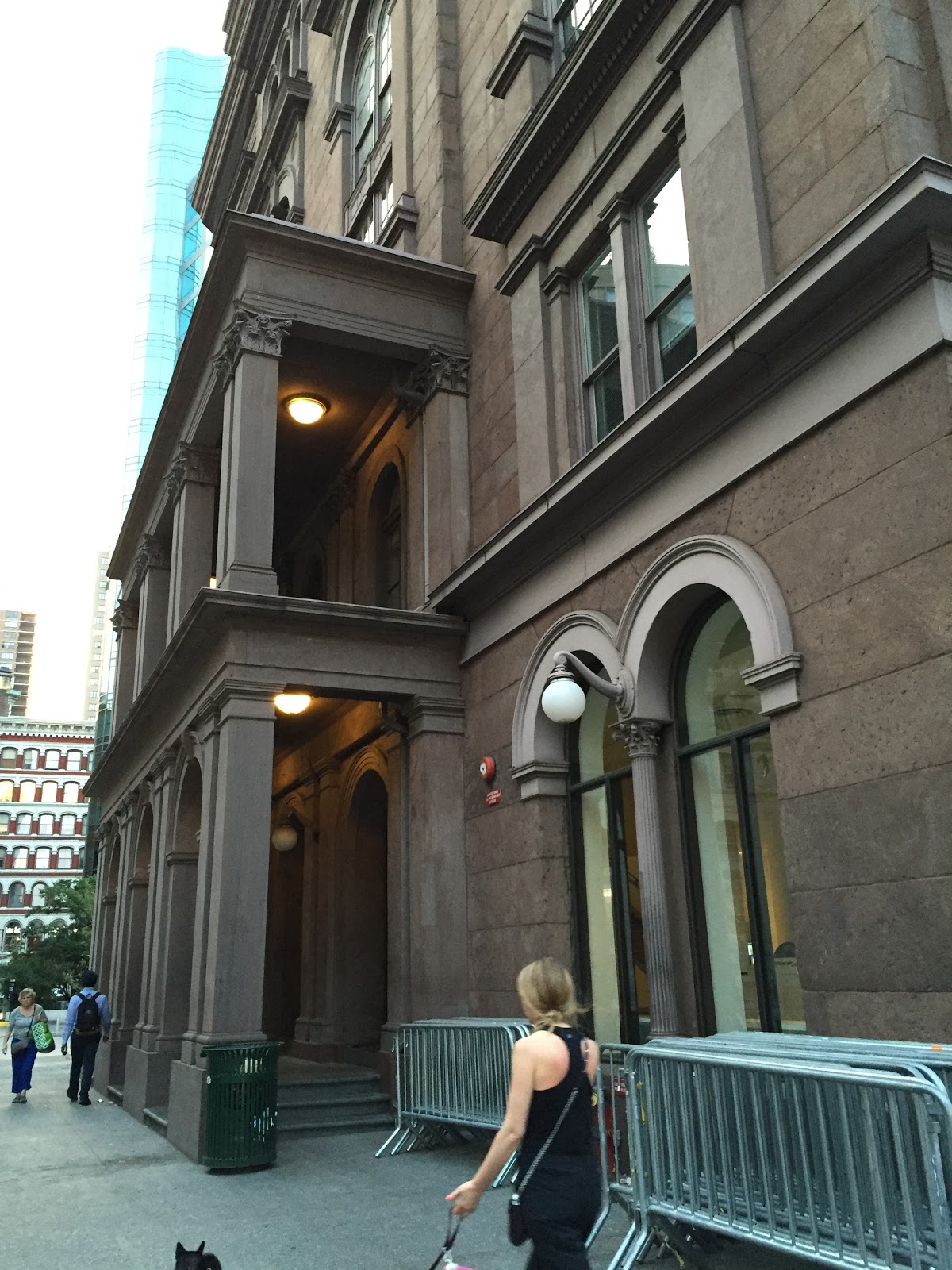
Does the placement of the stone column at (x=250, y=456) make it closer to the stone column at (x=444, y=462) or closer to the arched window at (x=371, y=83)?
the stone column at (x=444, y=462)

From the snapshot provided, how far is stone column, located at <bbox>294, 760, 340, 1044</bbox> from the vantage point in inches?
672

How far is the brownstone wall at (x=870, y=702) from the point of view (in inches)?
258

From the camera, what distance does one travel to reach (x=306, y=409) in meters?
16.2

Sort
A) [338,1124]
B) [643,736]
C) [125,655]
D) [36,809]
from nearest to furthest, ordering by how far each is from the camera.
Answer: [643,736]
[338,1124]
[125,655]
[36,809]

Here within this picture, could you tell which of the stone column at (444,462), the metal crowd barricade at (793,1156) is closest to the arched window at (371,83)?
the stone column at (444,462)

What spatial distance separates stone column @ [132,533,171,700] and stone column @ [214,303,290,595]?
25.4 ft

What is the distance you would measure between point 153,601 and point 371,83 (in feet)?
35.2

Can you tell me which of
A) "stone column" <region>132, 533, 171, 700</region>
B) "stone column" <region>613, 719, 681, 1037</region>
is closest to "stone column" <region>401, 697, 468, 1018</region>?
"stone column" <region>613, 719, 681, 1037</region>

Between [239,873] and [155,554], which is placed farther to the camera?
[155,554]

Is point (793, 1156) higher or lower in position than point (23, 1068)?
higher

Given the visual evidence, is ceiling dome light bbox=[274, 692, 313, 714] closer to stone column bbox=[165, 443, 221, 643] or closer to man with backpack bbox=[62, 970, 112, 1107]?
stone column bbox=[165, 443, 221, 643]

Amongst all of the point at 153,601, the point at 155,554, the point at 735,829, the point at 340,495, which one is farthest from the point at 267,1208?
the point at 155,554

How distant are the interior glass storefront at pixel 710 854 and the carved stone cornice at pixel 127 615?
668 inches

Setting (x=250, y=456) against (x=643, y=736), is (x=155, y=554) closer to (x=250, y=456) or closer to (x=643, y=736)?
(x=250, y=456)
